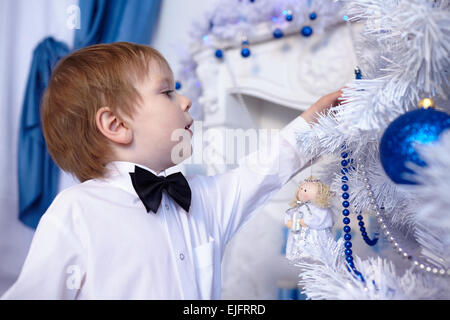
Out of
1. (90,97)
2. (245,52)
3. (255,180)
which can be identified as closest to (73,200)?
(90,97)

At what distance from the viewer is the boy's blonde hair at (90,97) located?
779mm

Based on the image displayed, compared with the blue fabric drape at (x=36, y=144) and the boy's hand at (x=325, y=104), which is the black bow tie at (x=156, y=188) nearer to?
the boy's hand at (x=325, y=104)

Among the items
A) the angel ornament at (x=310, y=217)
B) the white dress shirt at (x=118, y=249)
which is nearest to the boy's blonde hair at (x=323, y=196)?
the angel ornament at (x=310, y=217)

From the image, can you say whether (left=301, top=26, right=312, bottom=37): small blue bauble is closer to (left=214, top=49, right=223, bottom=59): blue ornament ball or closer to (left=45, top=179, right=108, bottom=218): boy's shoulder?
(left=214, top=49, right=223, bottom=59): blue ornament ball

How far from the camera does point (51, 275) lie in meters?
0.62


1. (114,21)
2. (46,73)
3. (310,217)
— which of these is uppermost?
(114,21)

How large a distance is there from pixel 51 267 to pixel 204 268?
0.26 metres

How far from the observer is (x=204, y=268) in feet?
2.43

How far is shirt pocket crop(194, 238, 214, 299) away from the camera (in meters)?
0.73

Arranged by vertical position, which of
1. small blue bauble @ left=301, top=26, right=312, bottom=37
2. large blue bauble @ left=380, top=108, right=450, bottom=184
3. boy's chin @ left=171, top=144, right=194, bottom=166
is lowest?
boy's chin @ left=171, top=144, right=194, bottom=166

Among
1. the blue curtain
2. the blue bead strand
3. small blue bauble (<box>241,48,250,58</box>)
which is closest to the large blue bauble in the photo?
the blue bead strand

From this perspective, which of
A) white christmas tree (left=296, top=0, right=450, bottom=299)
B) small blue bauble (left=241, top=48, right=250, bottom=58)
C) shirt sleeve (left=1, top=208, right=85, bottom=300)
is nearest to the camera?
white christmas tree (left=296, top=0, right=450, bottom=299)

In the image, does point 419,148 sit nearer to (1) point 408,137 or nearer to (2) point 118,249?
(1) point 408,137
